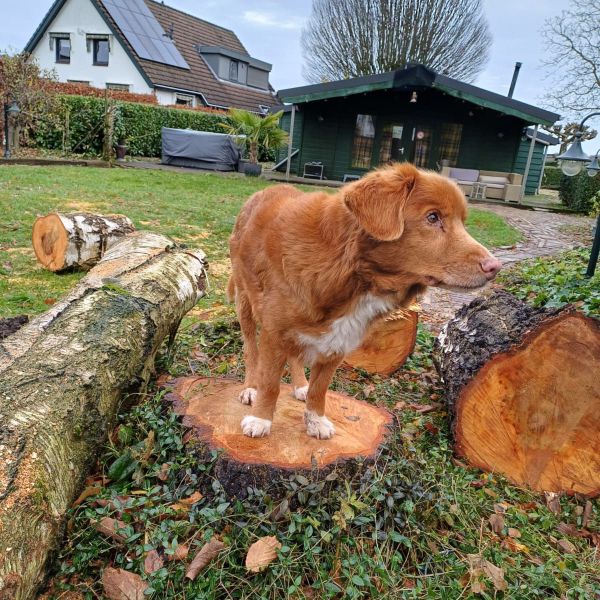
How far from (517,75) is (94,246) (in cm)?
3396

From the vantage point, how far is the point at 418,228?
7.73ft

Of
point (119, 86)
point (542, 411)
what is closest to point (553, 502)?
point (542, 411)

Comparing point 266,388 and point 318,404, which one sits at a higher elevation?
point 266,388

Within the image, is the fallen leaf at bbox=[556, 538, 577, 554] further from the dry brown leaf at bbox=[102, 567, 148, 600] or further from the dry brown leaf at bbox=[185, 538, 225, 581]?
the dry brown leaf at bbox=[102, 567, 148, 600]

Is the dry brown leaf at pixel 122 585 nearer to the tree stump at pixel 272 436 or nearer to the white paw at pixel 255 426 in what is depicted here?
the tree stump at pixel 272 436

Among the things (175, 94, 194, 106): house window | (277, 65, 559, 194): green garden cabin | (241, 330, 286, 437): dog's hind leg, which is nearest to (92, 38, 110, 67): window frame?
(175, 94, 194, 106): house window

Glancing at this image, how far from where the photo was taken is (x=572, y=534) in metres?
2.99

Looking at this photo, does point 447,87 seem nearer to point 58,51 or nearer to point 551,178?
point 551,178

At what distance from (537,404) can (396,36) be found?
1290 inches

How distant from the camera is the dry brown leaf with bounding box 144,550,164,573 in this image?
2.15 meters

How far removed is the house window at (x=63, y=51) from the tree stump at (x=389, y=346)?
32665 millimetres

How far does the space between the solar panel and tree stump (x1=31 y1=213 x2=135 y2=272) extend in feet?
82.2

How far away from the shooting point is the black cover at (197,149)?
20.3 metres

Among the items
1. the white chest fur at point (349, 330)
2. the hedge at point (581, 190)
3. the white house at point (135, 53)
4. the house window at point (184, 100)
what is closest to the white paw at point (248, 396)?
the white chest fur at point (349, 330)
